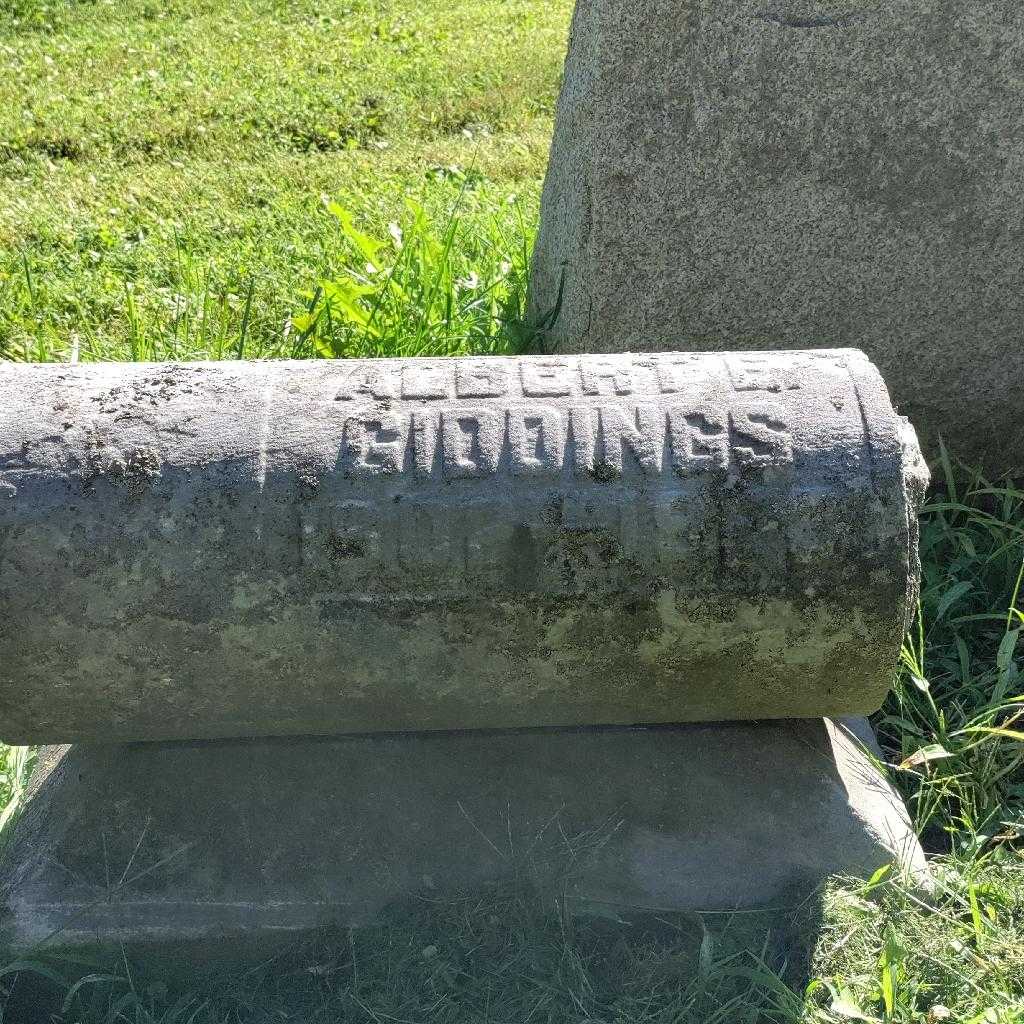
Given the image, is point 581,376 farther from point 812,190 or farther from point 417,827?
point 812,190

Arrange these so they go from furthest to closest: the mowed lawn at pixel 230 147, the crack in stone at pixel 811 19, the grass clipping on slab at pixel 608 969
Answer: the mowed lawn at pixel 230 147
the crack in stone at pixel 811 19
the grass clipping on slab at pixel 608 969

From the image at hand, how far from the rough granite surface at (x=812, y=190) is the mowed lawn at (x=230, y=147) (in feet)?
3.53

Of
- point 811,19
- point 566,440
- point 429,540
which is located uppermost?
point 811,19

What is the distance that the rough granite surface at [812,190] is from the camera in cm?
255

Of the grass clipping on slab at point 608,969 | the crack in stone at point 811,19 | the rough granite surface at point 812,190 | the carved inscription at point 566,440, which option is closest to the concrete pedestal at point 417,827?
the grass clipping on slab at point 608,969

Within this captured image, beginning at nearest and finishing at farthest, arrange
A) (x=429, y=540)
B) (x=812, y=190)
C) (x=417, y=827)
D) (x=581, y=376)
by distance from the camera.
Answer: (x=429, y=540) < (x=581, y=376) < (x=417, y=827) < (x=812, y=190)

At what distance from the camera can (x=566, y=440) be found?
1.76m

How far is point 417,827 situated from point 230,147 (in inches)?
153

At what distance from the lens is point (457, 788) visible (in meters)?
2.05

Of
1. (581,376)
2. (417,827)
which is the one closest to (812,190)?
(581,376)

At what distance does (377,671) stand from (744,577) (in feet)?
1.90

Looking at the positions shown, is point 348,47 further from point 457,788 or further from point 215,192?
point 457,788

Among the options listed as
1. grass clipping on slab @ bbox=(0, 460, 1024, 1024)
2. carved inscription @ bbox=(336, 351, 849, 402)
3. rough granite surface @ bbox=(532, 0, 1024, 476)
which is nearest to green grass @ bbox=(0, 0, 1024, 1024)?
grass clipping on slab @ bbox=(0, 460, 1024, 1024)

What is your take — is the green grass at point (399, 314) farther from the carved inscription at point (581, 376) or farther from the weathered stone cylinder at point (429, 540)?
the carved inscription at point (581, 376)
